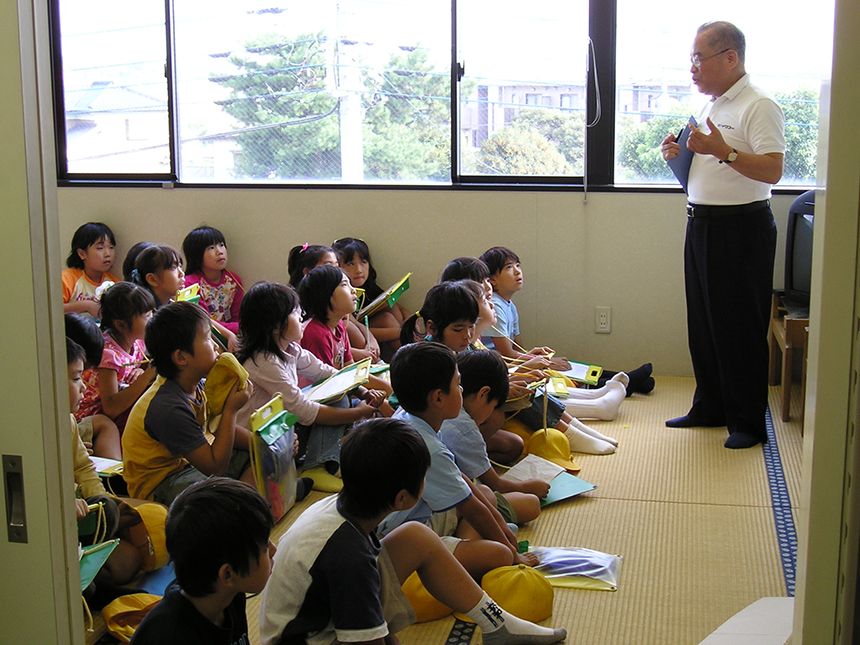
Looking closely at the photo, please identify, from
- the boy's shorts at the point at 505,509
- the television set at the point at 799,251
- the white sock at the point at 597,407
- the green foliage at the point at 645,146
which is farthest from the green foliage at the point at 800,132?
the boy's shorts at the point at 505,509

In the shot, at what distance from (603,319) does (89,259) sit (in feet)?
8.19

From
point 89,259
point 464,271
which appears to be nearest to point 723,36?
point 464,271

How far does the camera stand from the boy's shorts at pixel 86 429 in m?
2.53

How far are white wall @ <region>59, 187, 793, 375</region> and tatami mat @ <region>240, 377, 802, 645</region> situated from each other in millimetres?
774

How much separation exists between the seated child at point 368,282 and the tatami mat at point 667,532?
40.4 inches

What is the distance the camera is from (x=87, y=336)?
2.40 metres

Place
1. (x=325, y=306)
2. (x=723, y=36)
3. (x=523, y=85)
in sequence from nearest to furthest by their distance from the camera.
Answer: (x=723, y=36), (x=325, y=306), (x=523, y=85)

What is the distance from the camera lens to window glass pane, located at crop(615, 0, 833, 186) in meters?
3.73

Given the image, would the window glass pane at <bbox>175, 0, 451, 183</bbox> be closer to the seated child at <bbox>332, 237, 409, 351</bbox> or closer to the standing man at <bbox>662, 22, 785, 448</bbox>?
the seated child at <bbox>332, 237, 409, 351</bbox>

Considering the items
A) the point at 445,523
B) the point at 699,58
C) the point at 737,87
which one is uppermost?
the point at 699,58

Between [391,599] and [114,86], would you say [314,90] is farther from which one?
[391,599]

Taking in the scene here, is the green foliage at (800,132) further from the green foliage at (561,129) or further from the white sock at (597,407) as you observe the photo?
the white sock at (597,407)

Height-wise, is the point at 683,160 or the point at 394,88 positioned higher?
the point at 394,88

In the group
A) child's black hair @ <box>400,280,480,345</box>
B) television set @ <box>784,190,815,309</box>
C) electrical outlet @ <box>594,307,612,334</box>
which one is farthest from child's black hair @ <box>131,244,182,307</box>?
television set @ <box>784,190,815,309</box>
